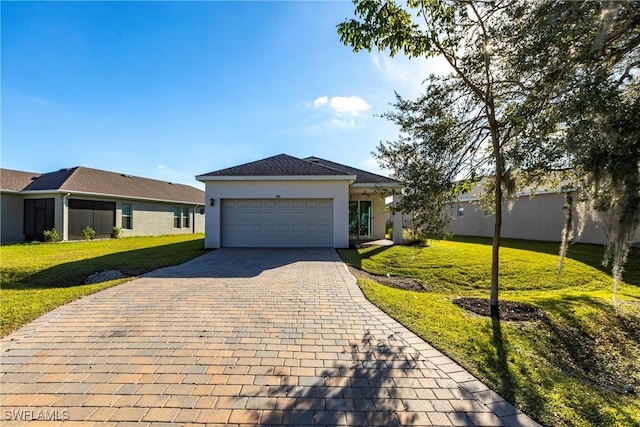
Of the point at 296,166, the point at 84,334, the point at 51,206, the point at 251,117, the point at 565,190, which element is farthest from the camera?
the point at 51,206

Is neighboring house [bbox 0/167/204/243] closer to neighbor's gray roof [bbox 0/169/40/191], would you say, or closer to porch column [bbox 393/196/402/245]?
neighbor's gray roof [bbox 0/169/40/191]

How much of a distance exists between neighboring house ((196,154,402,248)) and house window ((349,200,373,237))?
11.7ft

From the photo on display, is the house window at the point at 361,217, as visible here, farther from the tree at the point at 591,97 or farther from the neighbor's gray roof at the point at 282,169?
the tree at the point at 591,97

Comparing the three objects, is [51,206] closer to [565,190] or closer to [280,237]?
A: [280,237]

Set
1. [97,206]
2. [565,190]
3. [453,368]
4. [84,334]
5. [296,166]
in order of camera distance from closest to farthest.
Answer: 1. [453,368]
2. [84,334]
3. [565,190]
4. [296,166]
5. [97,206]

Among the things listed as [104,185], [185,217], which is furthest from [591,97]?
[185,217]

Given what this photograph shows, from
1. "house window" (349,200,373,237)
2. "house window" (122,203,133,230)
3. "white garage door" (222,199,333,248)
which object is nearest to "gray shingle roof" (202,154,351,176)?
"white garage door" (222,199,333,248)

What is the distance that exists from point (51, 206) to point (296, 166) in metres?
14.8

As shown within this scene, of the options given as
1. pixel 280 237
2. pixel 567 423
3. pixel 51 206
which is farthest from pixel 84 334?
pixel 51 206

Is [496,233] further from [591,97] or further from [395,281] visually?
[395,281]

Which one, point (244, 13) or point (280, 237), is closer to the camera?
point (244, 13)

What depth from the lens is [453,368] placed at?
321 centimetres

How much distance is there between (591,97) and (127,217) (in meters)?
23.6

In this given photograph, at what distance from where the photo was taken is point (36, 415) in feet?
7.99
